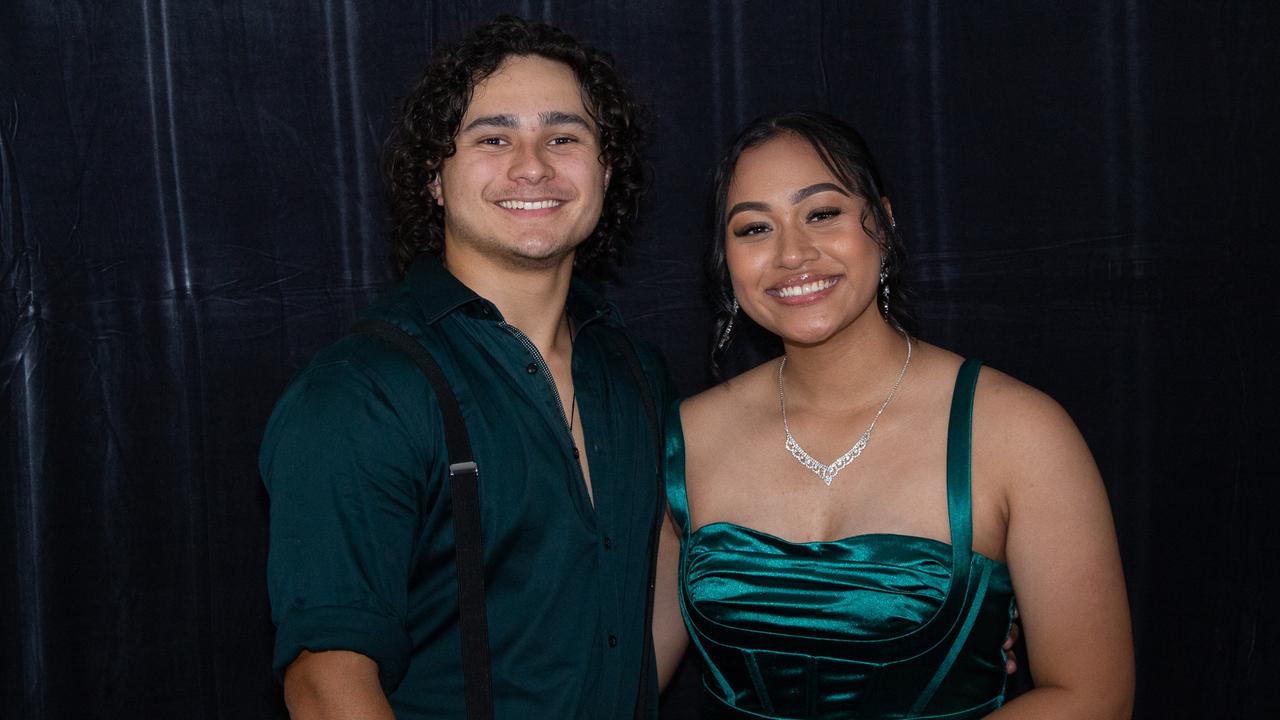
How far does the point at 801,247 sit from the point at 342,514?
80 centimetres

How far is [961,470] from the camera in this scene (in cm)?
162

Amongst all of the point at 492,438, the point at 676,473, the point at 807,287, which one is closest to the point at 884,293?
the point at 807,287

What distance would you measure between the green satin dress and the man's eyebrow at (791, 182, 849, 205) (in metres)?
Answer: 0.35

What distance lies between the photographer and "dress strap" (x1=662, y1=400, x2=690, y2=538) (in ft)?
5.96

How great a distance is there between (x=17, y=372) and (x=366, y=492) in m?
1.11

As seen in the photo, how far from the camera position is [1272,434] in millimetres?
2316

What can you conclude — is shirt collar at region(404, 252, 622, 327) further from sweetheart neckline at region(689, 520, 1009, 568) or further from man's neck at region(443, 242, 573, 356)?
sweetheart neckline at region(689, 520, 1009, 568)

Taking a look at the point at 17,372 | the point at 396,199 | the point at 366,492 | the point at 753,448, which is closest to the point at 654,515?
the point at 753,448

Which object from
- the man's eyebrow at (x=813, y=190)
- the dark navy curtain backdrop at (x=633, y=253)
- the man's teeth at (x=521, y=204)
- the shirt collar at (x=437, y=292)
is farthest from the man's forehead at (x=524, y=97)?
the dark navy curtain backdrop at (x=633, y=253)

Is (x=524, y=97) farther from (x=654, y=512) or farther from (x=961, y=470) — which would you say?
(x=961, y=470)

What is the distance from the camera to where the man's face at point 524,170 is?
1.66 meters

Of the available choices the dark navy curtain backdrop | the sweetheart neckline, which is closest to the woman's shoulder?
the sweetheart neckline

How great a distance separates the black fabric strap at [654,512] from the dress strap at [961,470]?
0.46 m

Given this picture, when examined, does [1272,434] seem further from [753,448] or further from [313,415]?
[313,415]
